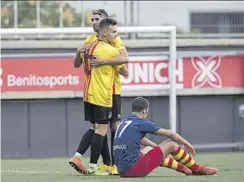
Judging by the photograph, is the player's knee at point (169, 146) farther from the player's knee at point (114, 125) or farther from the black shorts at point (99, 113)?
the player's knee at point (114, 125)

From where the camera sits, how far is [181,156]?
30.9 feet

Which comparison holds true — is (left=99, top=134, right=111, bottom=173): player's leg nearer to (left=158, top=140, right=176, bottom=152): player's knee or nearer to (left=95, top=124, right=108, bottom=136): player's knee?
(left=95, top=124, right=108, bottom=136): player's knee

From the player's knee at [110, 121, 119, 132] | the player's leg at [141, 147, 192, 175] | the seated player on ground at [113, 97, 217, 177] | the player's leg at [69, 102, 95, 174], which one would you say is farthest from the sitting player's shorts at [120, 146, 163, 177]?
the player's knee at [110, 121, 119, 132]

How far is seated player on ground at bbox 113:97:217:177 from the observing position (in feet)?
30.6

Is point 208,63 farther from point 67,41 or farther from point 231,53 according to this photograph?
point 67,41

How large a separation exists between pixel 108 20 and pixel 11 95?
7.11 meters

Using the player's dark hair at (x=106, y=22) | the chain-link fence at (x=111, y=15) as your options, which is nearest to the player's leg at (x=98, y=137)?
the player's dark hair at (x=106, y=22)

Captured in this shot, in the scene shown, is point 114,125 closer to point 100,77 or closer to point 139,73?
point 100,77

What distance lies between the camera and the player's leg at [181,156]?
9.36m

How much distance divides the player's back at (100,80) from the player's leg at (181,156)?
1.20m

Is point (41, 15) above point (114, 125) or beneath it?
above

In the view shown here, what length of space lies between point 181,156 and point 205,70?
8.25m

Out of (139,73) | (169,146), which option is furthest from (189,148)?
(139,73)

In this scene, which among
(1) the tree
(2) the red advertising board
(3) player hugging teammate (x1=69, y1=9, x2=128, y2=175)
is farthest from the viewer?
(1) the tree
